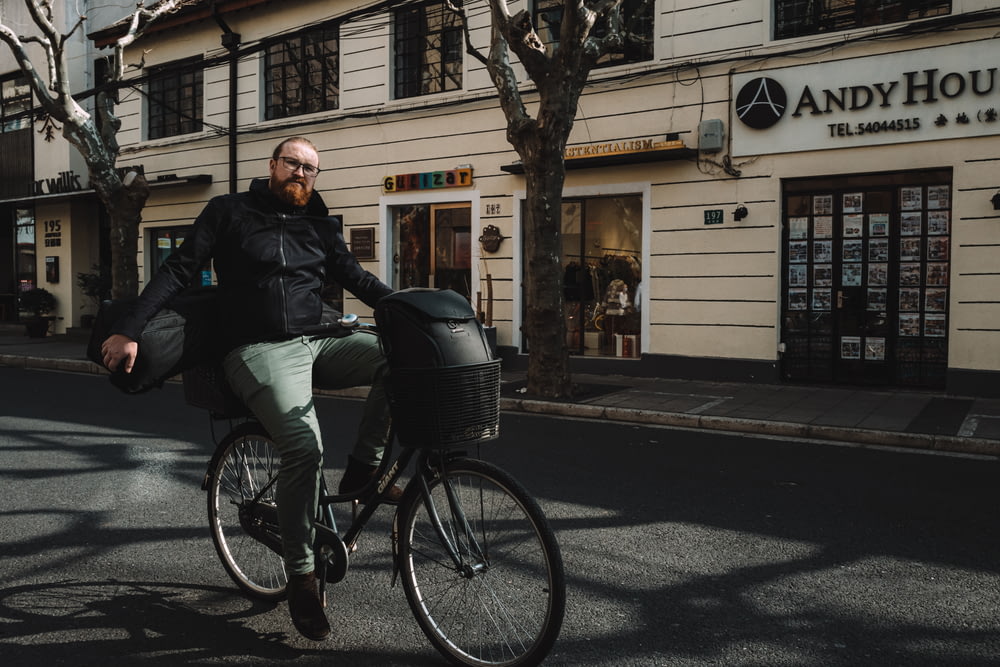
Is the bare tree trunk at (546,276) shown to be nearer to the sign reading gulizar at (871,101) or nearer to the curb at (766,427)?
the curb at (766,427)

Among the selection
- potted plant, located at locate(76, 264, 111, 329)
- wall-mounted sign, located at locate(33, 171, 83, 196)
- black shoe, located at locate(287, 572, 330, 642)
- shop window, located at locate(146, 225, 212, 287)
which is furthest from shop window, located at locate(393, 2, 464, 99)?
black shoe, located at locate(287, 572, 330, 642)

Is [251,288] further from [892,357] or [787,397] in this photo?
[892,357]

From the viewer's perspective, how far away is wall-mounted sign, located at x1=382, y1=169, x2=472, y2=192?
581 inches

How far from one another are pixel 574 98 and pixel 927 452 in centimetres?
559

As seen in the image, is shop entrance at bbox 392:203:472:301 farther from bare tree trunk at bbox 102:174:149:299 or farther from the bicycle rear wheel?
the bicycle rear wheel

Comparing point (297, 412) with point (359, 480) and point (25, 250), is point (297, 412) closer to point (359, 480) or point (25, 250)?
point (359, 480)

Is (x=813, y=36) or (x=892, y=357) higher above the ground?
(x=813, y=36)

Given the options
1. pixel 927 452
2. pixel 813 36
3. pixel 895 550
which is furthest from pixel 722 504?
pixel 813 36

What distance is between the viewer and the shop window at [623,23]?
42.9 ft

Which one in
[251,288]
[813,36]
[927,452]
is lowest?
[927,452]

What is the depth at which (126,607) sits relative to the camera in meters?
3.63

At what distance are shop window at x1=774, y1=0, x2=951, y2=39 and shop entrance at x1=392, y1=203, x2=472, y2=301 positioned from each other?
19.3ft

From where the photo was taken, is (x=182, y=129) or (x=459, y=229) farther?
(x=182, y=129)

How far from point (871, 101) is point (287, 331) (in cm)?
1000
